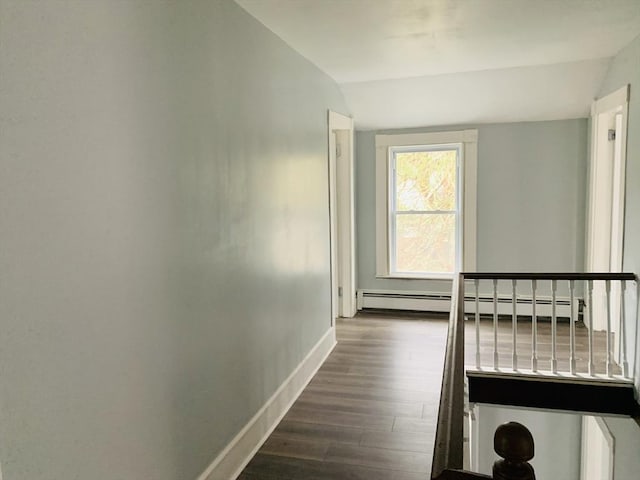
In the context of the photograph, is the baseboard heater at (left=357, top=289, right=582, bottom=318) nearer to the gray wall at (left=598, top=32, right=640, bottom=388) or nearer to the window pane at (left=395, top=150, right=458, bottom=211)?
the window pane at (left=395, top=150, right=458, bottom=211)

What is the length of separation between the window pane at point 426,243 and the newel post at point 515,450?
5.04m

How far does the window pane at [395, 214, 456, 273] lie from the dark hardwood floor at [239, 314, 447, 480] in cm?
125

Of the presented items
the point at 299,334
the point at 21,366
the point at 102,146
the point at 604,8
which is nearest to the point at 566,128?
the point at 604,8

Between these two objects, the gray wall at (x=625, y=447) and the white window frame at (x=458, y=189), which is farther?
the white window frame at (x=458, y=189)

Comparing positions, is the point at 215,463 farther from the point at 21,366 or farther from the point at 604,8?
the point at 604,8

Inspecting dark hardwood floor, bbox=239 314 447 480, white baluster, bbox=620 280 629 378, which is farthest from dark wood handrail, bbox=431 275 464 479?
white baluster, bbox=620 280 629 378

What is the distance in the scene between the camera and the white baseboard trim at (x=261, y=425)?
2.43 m

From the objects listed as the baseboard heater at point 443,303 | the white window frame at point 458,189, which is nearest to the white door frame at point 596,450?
the baseboard heater at point 443,303

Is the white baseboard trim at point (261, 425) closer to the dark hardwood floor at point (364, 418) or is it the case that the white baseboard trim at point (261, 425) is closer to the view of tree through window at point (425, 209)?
the dark hardwood floor at point (364, 418)

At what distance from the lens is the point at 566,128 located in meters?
5.18

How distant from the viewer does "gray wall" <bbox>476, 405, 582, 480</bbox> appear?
4543 mm

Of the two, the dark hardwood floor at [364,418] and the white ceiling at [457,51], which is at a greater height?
the white ceiling at [457,51]

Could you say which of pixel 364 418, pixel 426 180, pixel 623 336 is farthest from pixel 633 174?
pixel 364 418

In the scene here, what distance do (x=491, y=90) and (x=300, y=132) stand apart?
2.25 m
